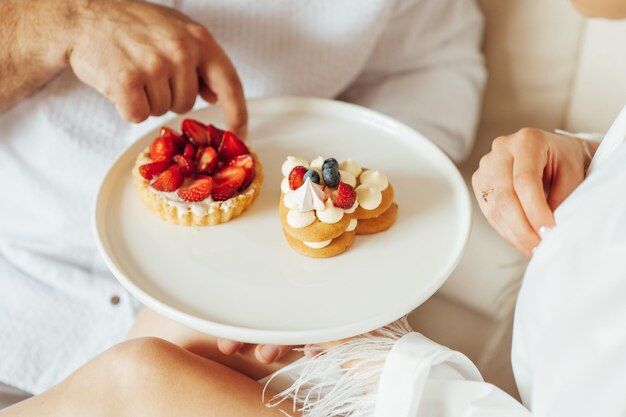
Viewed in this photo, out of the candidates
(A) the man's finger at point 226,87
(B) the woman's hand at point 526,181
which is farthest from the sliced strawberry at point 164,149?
(B) the woman's hand at point 526,181

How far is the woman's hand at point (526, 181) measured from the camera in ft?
2.65

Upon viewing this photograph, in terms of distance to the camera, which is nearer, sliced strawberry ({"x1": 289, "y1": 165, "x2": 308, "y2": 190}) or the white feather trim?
the white feather trim

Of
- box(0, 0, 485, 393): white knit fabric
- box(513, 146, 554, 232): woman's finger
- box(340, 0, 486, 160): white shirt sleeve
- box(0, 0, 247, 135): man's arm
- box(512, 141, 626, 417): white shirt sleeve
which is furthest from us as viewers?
box(340, 0, 486, 160): white shirt sleeve

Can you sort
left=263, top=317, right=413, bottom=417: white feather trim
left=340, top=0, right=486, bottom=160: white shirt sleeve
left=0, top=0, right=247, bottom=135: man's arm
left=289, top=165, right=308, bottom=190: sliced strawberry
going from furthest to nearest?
1. left=340, top=0, right=486, bottom=160: white shirt sleeve
2. left=0, top=0, right=247, bottom=135: man's arm
3. left=289, top=165, right=308, bottom=190: sliced strawberry
4. left=263, top=317, right=413, bottom=417: white feather trim

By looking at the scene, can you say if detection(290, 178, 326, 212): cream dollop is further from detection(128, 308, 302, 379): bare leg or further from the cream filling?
detection(128, 308, 302, 379): bare leg

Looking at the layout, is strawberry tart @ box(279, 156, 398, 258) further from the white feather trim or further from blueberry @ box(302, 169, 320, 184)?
the white feather trim

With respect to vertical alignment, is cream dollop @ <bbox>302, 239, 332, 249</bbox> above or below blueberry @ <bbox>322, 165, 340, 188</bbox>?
below

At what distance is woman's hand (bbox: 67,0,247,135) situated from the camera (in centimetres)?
110

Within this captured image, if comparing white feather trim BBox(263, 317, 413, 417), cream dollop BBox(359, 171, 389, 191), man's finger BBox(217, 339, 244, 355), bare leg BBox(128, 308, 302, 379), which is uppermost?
cream dollop BBox(359, 171, 389, 191)

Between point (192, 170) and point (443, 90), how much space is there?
685 mm

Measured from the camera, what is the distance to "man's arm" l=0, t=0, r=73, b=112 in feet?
3.80

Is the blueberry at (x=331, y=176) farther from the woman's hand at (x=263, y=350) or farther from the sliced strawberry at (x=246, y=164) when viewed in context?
the woman's hand at (x=263, y=350)

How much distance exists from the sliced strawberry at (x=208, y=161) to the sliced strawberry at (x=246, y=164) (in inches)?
1.1

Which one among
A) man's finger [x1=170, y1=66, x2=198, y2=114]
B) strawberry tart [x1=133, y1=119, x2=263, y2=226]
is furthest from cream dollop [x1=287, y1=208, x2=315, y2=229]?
man's finger [x1=170, y1=66, x2=198, y2=114]
